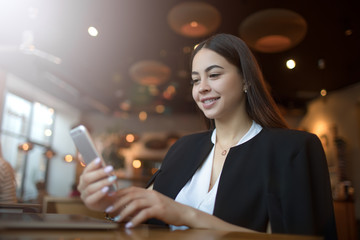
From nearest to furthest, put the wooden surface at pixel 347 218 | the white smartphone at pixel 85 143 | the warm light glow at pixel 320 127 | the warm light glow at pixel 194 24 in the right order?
the white smartphone at pixel 85 143 < the warm light glow at pixel 194 24 < the wooden surface at pixel 347 218 < the warm light glow at pixel 320 127

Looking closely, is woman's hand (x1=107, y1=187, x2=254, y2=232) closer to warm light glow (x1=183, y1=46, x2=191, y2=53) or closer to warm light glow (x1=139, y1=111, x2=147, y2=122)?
warm light glow (x1=183, y1=46, x2=191, y2=53)

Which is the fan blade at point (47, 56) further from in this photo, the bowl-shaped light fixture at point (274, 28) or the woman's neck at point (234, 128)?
the woman's neck at point (234, 128)

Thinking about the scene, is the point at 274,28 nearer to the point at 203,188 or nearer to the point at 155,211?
the point at 203,188

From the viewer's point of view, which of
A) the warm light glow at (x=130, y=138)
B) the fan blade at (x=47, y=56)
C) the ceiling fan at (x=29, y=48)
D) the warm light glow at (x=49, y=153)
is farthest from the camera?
the warm light glow at (x=49, y=153)

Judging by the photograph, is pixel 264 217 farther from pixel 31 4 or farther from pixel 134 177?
pixel 134 177

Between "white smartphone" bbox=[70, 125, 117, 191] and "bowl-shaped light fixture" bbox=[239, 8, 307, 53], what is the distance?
326 cm

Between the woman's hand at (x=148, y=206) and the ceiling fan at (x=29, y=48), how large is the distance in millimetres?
4599

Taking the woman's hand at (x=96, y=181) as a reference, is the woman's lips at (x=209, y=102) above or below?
above

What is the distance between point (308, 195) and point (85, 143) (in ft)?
2.36

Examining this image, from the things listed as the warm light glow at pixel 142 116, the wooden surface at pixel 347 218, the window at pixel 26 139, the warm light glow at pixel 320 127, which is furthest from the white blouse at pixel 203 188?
the warm light glow at pixel 142 116

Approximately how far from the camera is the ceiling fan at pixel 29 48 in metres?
4.88

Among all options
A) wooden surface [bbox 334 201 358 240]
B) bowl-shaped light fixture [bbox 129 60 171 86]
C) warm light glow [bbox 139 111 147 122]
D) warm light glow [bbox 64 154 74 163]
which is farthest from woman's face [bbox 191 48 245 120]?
warm light glow [bbox 64 154 74 163]

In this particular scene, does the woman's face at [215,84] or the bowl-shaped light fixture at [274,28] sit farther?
the bowl-shaped light fixture at [274,28]

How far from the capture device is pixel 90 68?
24.0 feet
